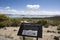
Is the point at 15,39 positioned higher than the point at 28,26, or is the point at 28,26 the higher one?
the point at 28,26

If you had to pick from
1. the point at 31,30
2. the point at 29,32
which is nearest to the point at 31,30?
the point at 31,30

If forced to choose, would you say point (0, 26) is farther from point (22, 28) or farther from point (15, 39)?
point (22, 28)

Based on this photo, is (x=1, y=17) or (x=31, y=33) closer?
(x=31, y=33)

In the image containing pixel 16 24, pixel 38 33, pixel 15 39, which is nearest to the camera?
pixel 38 33

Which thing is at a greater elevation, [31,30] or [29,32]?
[31,30]

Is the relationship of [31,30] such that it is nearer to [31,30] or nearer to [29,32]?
[31,30]

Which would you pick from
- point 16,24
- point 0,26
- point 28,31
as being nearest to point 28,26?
point 28,31

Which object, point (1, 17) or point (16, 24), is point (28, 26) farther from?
point (1, 17)

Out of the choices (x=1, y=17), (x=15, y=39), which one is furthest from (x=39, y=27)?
(x=1, y=17)

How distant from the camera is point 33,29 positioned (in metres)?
11.0

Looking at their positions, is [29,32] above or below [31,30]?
below

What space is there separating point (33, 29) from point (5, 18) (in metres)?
30.3

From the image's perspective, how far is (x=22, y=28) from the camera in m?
11.4

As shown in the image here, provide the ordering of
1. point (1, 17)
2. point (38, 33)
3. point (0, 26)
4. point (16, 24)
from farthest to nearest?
point (1, 17)
point (16, 24)
point (0, 26)
point (38, 33)
